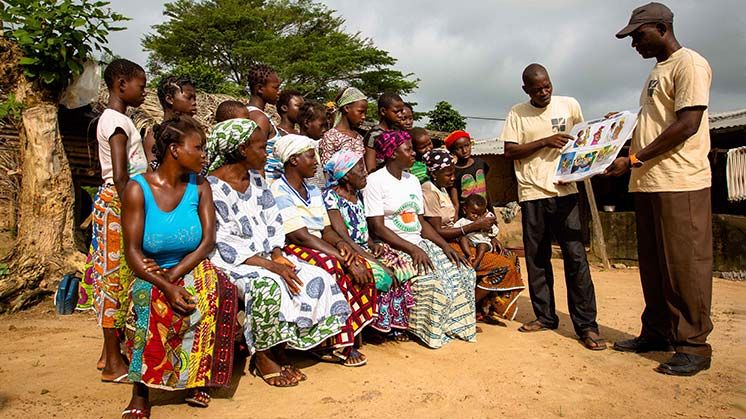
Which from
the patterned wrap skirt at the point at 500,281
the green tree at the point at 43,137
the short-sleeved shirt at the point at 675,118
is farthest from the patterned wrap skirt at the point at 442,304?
the green tree at the point at 43,137

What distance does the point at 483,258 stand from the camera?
5008mm

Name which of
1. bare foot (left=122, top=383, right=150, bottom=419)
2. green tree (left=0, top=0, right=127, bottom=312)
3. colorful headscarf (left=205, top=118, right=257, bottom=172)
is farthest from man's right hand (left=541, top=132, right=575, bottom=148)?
green tree (left=0, top=0, right=127, bottom=312)

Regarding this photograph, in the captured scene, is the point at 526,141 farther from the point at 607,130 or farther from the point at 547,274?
the point at 547,274

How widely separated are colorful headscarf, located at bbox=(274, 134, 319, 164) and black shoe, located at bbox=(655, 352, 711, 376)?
2.92 metres

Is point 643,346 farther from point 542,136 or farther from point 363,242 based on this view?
point 363,242

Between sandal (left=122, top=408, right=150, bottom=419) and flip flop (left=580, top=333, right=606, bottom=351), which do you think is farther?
flip flop (left=580, top=333, right=606, bottom=351)

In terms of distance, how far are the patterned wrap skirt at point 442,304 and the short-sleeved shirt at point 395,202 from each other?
0.18 meters

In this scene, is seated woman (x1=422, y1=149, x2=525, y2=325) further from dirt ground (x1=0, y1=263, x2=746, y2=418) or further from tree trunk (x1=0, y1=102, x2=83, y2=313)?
tree trunk (x1=0, y1=102, x2=83, y2=313)

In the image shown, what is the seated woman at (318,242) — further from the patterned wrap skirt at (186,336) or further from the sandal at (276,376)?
the patterned wrap skirt at (186,336)

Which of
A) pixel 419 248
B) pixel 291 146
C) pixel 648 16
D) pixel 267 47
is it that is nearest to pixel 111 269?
pixel 291 146

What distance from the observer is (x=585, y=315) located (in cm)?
446

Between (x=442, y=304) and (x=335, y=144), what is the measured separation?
1.79 metres

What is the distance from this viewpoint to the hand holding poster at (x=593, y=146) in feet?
13.2

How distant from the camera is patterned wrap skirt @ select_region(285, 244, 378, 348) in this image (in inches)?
147
